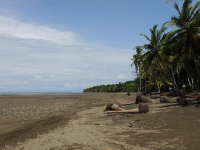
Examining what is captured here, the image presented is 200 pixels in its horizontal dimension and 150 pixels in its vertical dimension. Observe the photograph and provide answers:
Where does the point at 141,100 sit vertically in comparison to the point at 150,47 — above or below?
below

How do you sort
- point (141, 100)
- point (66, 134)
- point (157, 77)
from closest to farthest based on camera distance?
point (66, 134), point (141, 100), point (157, 77)

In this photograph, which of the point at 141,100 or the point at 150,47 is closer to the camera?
the point at 141,100

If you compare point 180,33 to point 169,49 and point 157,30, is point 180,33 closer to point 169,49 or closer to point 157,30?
point 169,49

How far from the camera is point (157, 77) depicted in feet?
136

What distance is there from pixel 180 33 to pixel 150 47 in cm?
860

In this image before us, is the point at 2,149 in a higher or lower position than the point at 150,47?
lower

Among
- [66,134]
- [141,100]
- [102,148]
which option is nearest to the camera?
[102,148]

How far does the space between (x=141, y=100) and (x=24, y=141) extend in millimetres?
12418

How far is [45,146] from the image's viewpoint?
5.52m

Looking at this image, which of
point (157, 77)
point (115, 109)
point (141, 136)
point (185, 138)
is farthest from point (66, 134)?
point (157, 77)

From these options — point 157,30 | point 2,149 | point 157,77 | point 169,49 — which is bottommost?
point 2,149

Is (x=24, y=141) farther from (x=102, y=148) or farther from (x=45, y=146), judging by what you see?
(x=102, y=148)

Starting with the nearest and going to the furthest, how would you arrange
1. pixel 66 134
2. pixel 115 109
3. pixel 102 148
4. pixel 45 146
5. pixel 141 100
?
pixel 102 148 → pixel 45 146 → pixel 66 134 → pixel 115 109 → pixel 141 100

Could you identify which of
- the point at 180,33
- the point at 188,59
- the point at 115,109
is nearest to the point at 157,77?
the point at 188,59
